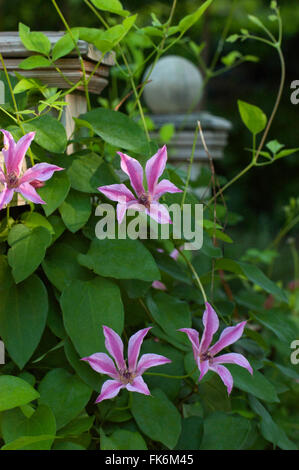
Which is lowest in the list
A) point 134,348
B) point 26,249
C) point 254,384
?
point 254,384

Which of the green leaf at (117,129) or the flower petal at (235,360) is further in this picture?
the green leaf at (117,129)

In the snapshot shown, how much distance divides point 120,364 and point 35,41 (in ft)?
1.65

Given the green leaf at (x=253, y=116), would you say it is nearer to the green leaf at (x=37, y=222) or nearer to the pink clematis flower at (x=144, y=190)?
the pink clematis flower at (x=144, y=190)

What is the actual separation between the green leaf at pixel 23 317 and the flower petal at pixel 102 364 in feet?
0.32

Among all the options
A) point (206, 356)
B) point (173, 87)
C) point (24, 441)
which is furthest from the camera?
point (173, 87)

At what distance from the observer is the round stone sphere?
103 inches

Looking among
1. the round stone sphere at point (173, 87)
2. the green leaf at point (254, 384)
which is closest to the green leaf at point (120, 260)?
the green leaf at point (254, 384)

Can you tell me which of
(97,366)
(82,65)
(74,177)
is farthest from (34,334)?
(82,65)

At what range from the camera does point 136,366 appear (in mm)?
709

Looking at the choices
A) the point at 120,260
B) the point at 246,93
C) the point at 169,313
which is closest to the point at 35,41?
the point at 120,260

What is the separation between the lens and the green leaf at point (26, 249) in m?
0.72

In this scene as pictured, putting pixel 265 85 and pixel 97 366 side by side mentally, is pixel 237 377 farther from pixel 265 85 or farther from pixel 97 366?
pixel 265 85

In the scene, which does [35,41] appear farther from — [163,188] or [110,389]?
[110,389]

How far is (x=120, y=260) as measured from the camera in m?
0.78
